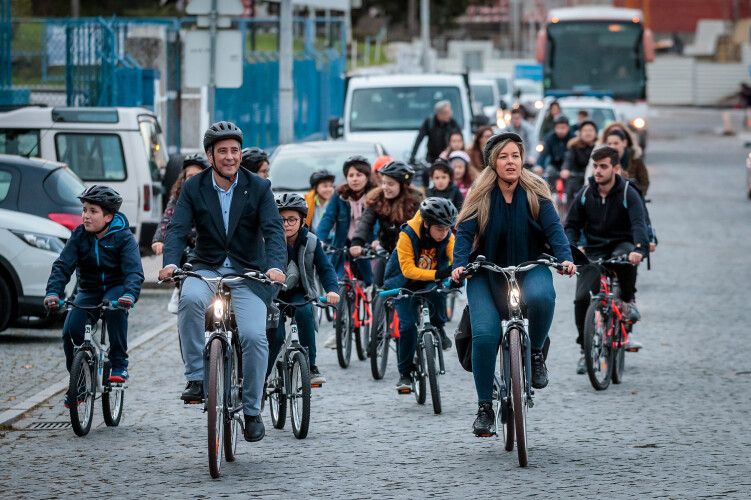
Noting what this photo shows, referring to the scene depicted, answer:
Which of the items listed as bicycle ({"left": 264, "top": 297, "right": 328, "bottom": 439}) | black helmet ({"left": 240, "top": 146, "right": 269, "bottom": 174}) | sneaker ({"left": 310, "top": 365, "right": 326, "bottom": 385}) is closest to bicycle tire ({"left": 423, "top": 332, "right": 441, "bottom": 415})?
sneaker ({"left": 310, "top": 365, "right": 326, "bottom": 385})

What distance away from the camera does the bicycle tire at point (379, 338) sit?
9.91 meters

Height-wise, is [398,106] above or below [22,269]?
above

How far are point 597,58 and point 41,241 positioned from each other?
2571 cm

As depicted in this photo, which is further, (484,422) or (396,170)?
(396,170)

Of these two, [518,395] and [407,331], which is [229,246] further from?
[407,331]

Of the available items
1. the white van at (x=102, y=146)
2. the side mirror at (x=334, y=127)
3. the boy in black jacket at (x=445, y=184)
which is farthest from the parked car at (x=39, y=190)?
the side mirror at (x=334, y=127)

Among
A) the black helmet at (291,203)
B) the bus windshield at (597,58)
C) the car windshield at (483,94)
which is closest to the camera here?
the black helmet at (291,203)

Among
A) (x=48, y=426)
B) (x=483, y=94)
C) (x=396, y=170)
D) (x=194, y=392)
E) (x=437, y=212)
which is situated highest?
(x=483, y=94)

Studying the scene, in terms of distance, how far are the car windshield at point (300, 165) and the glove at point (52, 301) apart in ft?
21.5

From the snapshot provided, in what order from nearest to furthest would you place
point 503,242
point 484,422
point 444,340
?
point 484,422 → point 503,242 → point 444,340

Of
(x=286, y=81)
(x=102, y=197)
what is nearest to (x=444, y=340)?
(x=102, y=197)

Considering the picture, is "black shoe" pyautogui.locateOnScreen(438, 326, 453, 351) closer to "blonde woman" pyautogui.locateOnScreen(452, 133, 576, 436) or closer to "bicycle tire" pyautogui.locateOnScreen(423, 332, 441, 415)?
"bicycle tire" pyautogui.locateOnScreen(423, 332, 441, 415)

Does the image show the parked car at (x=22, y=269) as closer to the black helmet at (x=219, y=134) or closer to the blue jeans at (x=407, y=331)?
the blue jeans at (x=407, y=331)

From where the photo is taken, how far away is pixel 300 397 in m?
8.15
